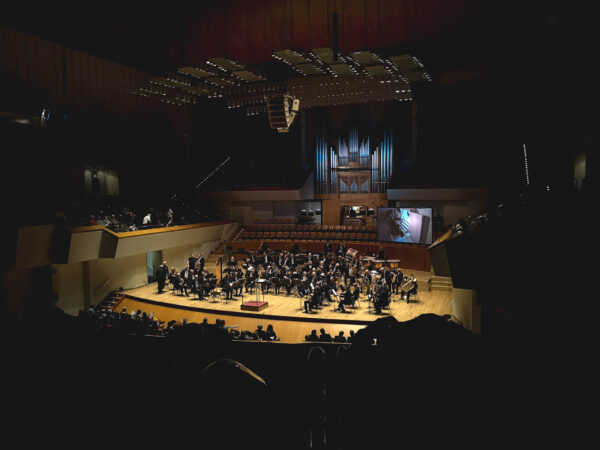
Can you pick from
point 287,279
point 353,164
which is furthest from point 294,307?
point 353,164

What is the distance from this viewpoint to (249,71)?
8.26 m

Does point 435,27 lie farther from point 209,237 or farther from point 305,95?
point 209,237

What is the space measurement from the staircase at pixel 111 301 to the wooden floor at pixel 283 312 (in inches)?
7.3

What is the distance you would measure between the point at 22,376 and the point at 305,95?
34.6ft

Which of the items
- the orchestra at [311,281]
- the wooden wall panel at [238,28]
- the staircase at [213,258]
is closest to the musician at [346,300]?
the orchestra at [311,281]

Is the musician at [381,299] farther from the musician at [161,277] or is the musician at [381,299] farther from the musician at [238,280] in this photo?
the musician at [161,277]

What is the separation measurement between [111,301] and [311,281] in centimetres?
711

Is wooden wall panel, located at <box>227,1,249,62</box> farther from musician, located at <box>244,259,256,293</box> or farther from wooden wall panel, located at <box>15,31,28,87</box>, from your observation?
wooden wall panel, located at <box>15,31,28,87</box>

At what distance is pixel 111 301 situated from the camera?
13.1m

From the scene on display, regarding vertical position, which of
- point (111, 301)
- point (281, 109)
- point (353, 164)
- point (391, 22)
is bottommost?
point (111, 301)

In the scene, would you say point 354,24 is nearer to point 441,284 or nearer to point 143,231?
point 441,284

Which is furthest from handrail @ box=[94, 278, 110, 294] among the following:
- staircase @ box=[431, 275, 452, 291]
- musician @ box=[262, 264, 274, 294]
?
staircase @ box=[431, 275, 452, 291]

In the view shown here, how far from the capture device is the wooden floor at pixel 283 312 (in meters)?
9.64

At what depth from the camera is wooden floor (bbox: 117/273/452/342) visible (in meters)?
9.64
